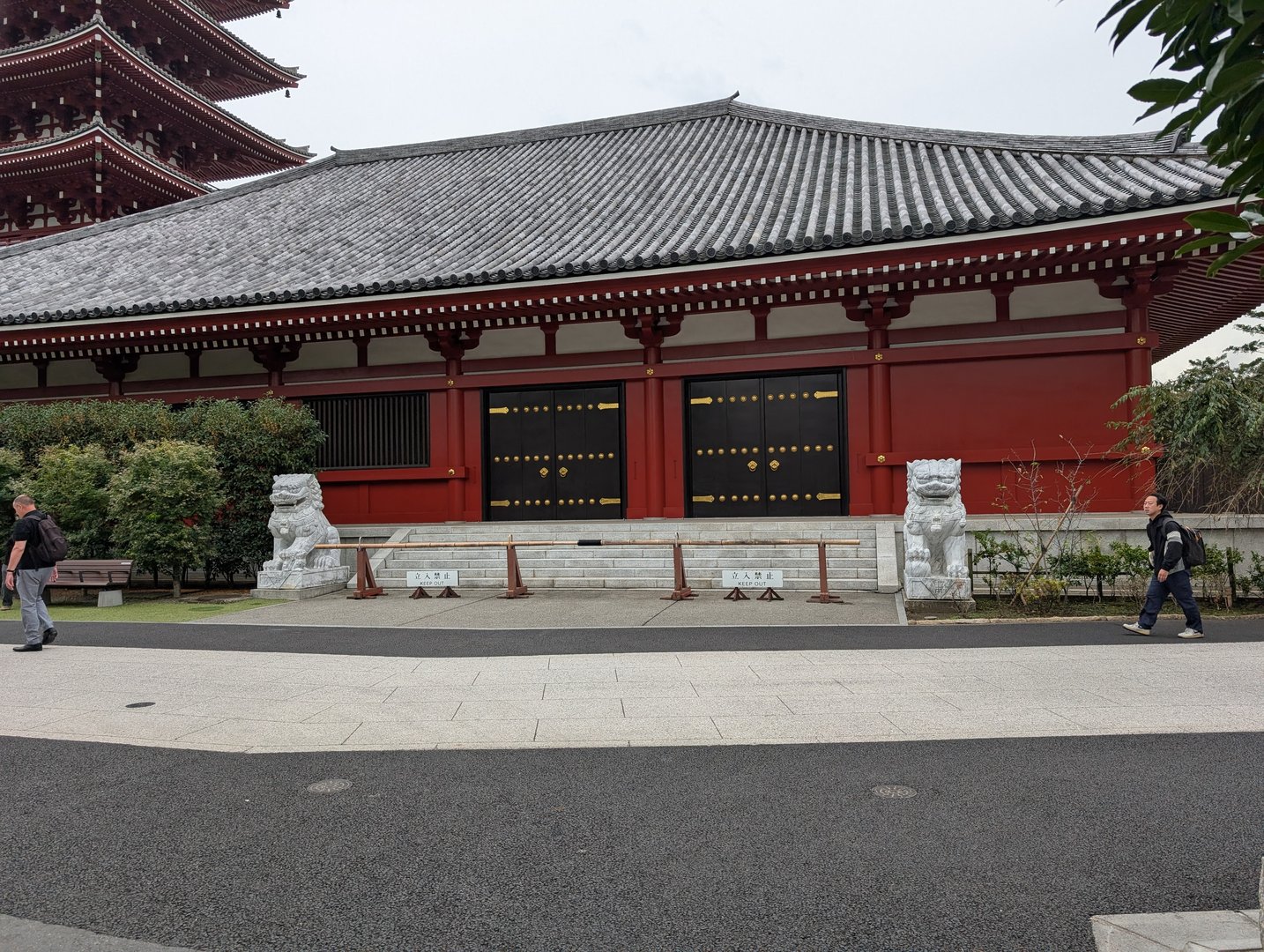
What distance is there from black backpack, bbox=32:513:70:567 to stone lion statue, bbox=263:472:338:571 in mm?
3439

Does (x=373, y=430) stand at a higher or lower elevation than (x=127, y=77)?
lower

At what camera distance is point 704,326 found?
44.8ft

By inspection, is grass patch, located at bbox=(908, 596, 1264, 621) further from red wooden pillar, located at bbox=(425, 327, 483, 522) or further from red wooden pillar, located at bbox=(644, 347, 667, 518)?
red wooden pillar, located at bbox=(425, 327, 483, 522)

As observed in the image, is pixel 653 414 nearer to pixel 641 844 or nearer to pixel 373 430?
pixel 373 430

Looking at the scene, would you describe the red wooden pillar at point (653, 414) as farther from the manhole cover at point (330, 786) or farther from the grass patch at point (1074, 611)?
the manhole cover at point (330, 786)

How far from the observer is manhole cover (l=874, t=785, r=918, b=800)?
386cm

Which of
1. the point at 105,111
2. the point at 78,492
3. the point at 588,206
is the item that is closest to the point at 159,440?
the point at 78,492

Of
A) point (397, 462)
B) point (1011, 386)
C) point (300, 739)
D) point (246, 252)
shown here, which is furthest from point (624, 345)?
point (300, 739)

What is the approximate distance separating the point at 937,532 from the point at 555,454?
23.7ft

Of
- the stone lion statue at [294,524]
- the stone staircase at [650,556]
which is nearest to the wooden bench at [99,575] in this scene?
the stone lion statue at [294,524]

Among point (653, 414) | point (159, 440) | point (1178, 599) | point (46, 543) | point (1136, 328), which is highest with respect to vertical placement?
point (1136, 328)

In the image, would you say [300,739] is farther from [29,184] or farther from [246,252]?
[29,184]

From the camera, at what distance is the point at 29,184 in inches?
896

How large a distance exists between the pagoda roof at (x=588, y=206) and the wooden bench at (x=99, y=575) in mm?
4469
